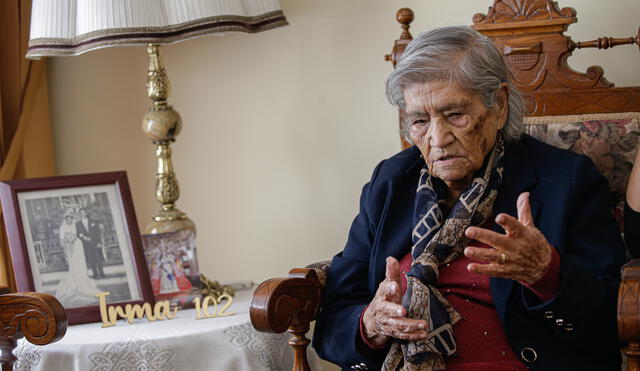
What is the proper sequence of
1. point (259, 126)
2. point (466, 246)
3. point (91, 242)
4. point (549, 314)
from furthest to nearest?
point (259, 126) < point (91, 242) < point (466, 246) < point (549, 314)

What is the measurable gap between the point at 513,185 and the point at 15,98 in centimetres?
148

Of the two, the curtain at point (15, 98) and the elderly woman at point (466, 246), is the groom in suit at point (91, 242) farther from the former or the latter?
the elderly woman at point (466, 246)

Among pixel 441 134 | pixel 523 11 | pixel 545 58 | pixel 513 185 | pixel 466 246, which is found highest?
pixel 523 11

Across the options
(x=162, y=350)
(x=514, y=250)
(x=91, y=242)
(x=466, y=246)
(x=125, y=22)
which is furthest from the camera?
(x=91, y=242)

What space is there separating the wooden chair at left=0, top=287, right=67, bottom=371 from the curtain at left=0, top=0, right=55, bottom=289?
1.95 ft

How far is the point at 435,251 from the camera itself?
1507 millimetres

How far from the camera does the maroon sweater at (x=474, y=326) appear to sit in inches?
57.4

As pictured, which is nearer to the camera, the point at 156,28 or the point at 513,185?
the point at 513,185

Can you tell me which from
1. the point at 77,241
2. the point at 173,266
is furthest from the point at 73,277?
the point at 173,266

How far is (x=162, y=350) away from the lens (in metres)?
1.73

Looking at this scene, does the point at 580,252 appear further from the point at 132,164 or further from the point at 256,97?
the point at 132,164

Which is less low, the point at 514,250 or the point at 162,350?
Result: the point at 514,250

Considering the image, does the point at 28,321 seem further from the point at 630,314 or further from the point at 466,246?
the point at 630,314

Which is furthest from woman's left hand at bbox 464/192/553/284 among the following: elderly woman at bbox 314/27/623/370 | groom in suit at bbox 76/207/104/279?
groom in suit at bbox 76/207/104/279
